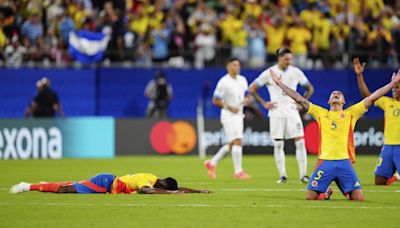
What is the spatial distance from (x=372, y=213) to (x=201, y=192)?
3.72m

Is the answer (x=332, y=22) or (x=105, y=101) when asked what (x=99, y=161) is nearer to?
(x=105, y=101)

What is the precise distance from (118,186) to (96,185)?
1.27 ft

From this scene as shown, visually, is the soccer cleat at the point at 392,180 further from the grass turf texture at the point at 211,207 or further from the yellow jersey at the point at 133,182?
the yellow jersey at the point at 133,182

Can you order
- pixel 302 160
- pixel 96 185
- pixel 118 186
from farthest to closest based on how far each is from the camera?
pixel 302 160 → pixel 96 185 → pixel 118 186

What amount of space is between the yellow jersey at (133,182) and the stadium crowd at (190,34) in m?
15.7

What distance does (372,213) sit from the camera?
12359 mm

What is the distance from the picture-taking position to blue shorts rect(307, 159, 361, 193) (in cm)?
1385

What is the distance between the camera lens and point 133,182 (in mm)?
14711

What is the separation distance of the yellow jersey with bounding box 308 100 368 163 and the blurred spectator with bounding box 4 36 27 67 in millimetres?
17496

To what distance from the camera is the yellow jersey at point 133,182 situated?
48.0ft

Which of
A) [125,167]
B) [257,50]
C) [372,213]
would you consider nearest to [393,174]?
[372,213]

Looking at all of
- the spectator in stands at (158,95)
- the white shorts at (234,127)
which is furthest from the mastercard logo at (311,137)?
the white shorts at (234,127)

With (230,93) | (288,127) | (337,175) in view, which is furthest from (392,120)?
(337,175)

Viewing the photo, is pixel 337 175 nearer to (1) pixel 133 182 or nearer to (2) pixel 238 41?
(1) pixel 133 182
